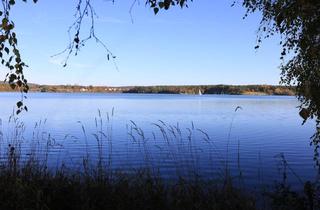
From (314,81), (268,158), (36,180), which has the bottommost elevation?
(268,158)

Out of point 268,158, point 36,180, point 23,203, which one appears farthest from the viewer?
Answer: point 268,158

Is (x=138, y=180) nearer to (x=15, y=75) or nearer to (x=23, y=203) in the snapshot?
(x=23, y=203)

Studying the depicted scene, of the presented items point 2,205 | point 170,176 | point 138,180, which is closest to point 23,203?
point 2,205

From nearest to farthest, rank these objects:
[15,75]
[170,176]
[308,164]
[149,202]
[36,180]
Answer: [15,75]
[149,202]
[36,180]
[170,176]
[308,164]

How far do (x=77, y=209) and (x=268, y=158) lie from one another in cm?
1330

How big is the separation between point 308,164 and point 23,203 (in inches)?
530

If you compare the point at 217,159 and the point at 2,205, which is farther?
the point at 217,159

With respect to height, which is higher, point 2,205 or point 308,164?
point 2,205

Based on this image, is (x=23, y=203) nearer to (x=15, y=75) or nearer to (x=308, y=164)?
(x=15, y=75)

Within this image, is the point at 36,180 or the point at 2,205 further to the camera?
the point at 36,180

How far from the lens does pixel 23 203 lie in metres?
7.09

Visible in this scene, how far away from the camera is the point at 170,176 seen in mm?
14031

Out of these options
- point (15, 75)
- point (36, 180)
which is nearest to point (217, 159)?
point (36, 180)

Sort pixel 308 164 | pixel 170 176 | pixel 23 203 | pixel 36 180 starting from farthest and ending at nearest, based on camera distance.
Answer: pixel 308 164 < pixel 170 176 < pixel 36 180 < pixel 23 203
